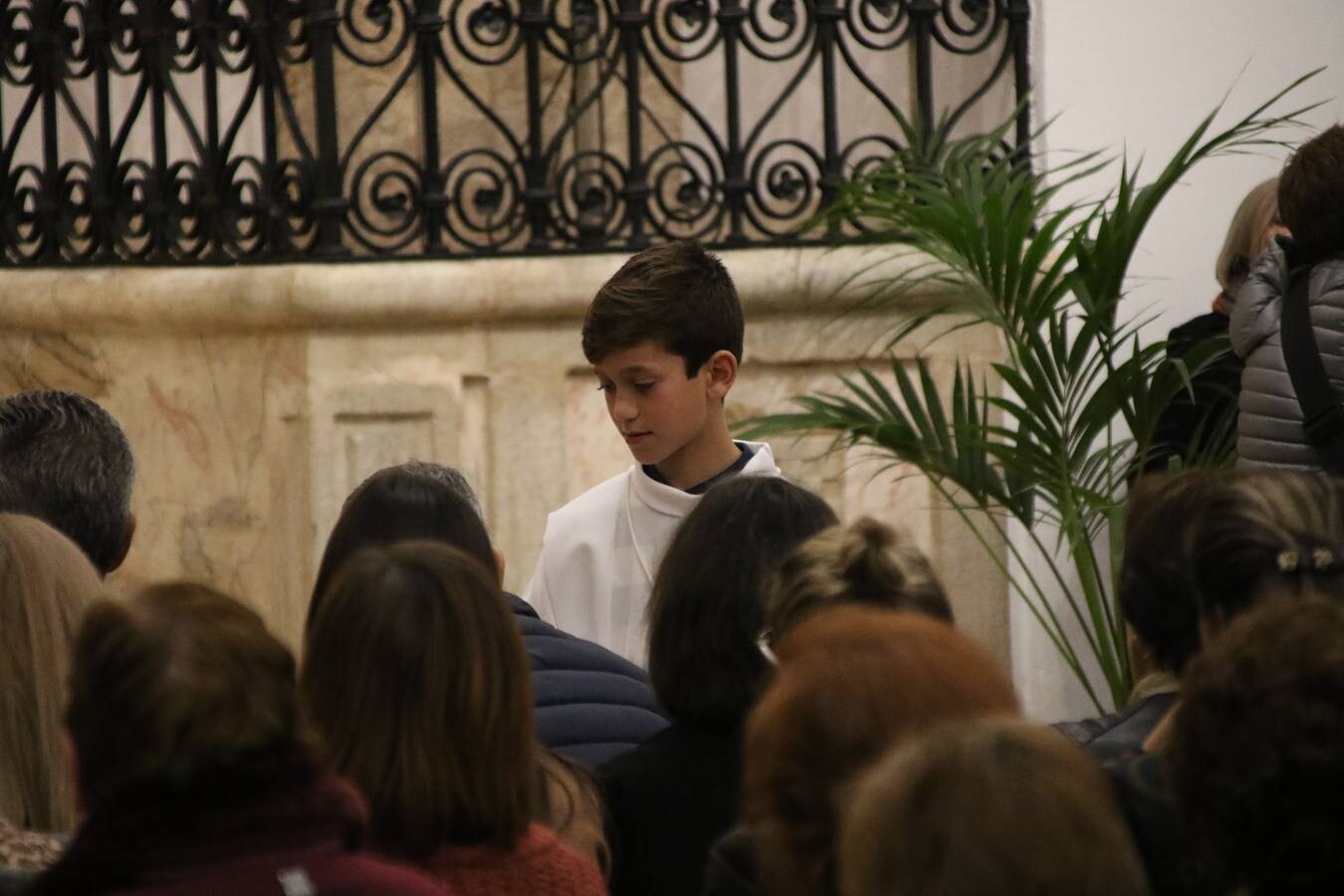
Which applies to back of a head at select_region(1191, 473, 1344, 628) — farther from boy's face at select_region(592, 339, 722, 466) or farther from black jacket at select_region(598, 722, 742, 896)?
boy's face at select_region(592, 339, 722, 466)

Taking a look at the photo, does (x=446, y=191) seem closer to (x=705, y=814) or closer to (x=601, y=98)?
(x=601, y=98)

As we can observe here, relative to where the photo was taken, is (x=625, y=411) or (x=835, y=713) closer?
(x=835, y=713)

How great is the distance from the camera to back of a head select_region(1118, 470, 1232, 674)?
2.39 meters

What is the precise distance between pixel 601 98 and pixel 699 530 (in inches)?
144

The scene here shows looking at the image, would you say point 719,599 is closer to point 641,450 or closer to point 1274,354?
point 641,450

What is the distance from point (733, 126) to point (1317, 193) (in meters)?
2.05

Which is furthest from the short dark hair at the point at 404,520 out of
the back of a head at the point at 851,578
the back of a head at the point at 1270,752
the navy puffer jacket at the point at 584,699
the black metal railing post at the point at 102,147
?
the black metal railing post at the point at 102,147

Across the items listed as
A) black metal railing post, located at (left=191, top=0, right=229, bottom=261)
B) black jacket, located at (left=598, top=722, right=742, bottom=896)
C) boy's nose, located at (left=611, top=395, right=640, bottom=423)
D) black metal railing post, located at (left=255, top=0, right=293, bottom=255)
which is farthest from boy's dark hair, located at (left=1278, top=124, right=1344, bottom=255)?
black metal railing post, located at (left=191, top=0, right=229, bottom=261)

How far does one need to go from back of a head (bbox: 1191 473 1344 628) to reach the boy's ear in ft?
5.00

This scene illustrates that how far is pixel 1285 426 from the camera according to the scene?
12.3ft

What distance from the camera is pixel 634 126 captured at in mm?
5441

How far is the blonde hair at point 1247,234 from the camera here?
15.0 ft

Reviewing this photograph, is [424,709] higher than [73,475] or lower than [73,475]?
lower

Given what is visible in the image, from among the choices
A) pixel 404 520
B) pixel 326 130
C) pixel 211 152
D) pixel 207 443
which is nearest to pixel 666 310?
pixel 404 520
